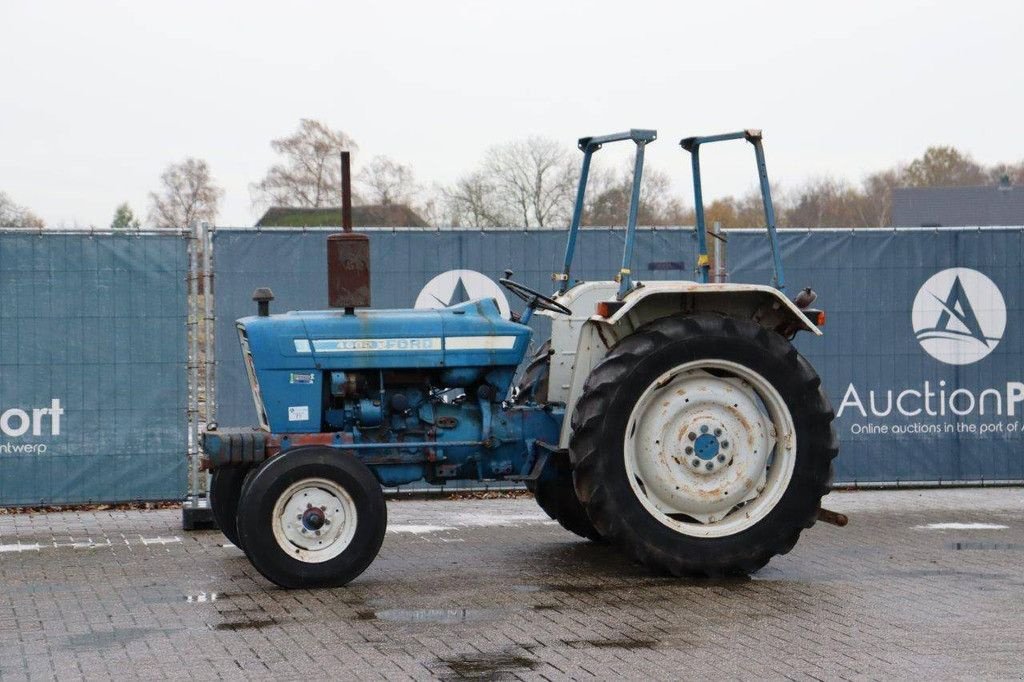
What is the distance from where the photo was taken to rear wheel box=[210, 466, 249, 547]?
993 cm

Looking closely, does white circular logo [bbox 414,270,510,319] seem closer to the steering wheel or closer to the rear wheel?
the steering wheel

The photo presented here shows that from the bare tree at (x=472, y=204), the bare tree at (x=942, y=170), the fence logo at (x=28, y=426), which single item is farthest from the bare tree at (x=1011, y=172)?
the fence logo at (x=28, y=426)

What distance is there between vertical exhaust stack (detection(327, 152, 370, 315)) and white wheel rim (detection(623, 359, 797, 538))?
6.16ft

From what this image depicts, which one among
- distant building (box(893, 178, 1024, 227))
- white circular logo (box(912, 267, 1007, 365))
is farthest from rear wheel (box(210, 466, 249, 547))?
distant building (box(893, 178, 1024, 227))

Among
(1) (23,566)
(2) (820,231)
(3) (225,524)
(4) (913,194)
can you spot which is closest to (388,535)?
(3) (225,524)

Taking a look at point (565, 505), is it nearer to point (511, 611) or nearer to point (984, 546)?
point (511, 611)

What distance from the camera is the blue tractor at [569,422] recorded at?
8.67 meters

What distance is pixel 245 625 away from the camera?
7.61 metres

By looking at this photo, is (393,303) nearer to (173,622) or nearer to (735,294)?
(735,294)

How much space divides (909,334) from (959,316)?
19.5 inches

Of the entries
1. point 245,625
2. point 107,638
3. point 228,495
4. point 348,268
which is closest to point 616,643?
point 245,625

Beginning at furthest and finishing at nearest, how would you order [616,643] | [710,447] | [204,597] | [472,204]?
[472,204]
[710,447]
[204,597]
[616,643]

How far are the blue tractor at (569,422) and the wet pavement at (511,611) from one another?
13.3 inches

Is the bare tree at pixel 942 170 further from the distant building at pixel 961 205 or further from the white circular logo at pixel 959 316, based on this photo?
the white circular logo at pixel 959 316
